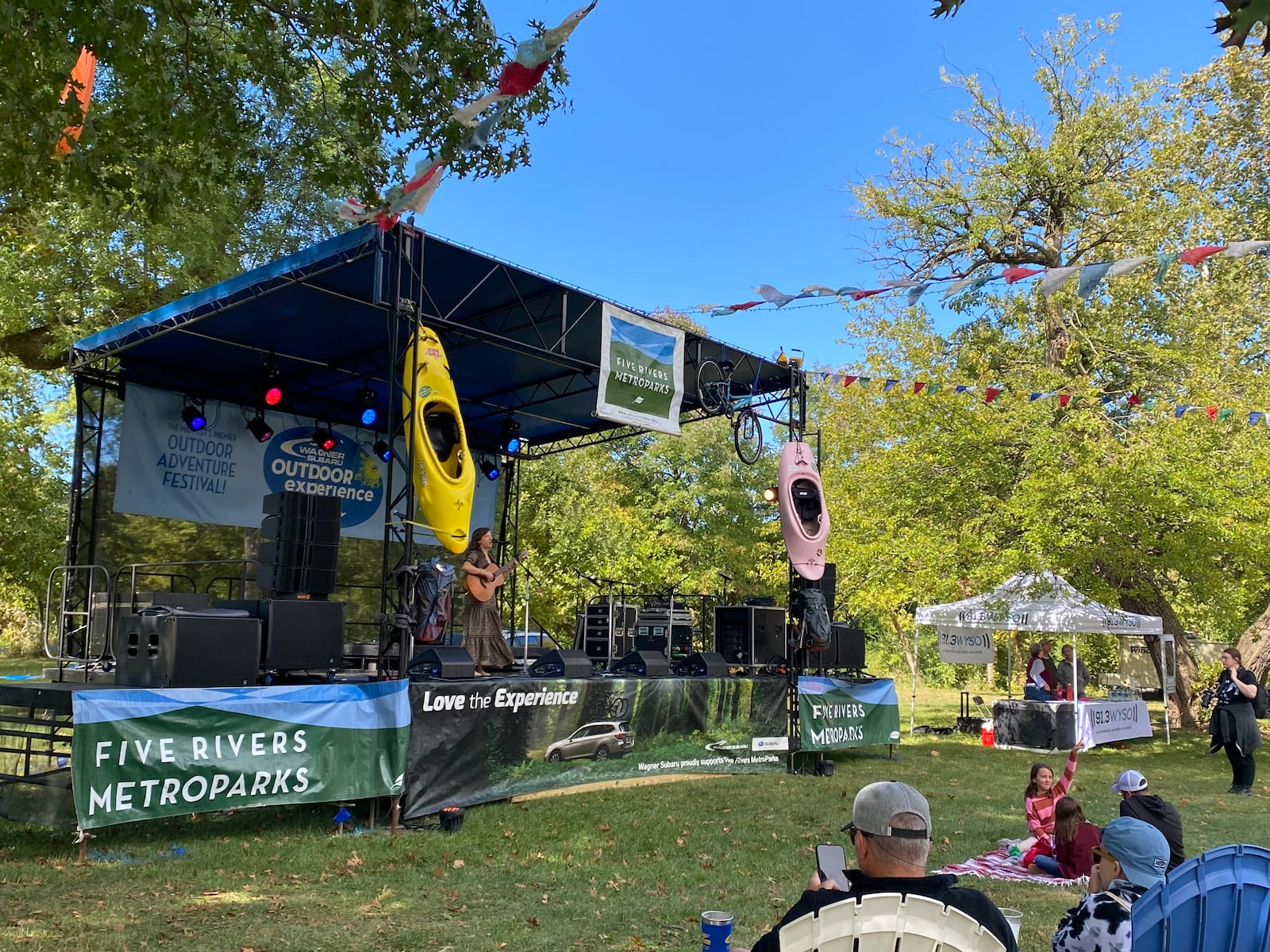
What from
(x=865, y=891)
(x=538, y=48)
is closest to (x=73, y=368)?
(x=538, y=48)

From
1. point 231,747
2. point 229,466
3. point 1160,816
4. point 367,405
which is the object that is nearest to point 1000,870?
point 1160,816

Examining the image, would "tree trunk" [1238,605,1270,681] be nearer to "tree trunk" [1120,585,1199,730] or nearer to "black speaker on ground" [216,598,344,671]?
"tree trunk" [1120,585,1199,730]

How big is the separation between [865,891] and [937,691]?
103ft

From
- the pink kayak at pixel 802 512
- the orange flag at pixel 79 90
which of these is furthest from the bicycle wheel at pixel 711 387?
the orange flag at pixel 79 90

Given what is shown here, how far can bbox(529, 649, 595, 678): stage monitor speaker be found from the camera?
8.77 meters

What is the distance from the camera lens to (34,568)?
19.5m

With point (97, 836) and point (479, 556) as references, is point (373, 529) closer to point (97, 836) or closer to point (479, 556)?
point (479, 556)

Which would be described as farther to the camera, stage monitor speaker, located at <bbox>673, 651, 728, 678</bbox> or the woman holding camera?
stage monitor speaker, located at <bbox>673, 651, 728, 678</bbox>

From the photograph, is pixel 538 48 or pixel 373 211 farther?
pixel 373 211

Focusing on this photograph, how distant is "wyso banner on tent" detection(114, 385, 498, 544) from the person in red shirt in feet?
27.7

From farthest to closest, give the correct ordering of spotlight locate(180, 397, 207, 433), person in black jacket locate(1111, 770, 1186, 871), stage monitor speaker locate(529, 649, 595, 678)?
spotlight locate(180, 397, 207, 433) < stage monitor speaker locate(529, 649, 595, 678) < person in black jacket locate(1111, 770, 1186, 871)

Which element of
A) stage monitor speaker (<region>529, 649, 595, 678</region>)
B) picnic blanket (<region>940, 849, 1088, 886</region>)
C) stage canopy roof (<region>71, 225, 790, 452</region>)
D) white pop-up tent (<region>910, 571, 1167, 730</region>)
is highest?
stage canopy roof (<region>71, 225, 790, 452</region>)

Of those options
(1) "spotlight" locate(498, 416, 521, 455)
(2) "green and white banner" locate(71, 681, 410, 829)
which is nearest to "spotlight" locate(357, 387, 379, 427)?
(1) "spotlight" locate(498, 416, 521, 455)

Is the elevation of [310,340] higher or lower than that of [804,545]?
higher
